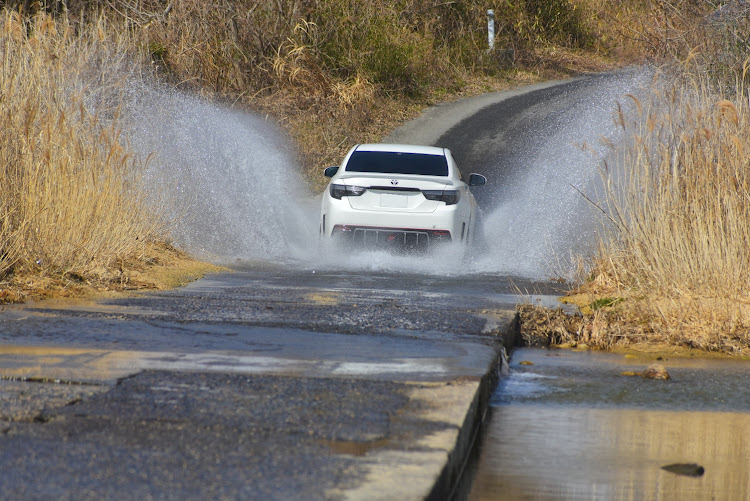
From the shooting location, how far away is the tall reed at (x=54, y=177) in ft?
27.3

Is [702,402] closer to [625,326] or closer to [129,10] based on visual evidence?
[625,326]

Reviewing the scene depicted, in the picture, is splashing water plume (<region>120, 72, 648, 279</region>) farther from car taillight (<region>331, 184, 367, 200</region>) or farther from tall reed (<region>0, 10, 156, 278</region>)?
tall reed (<region>0, 10, 156, 278</region>)

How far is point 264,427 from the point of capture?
3.98 m

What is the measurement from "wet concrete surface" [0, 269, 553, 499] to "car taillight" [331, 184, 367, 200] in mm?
3720

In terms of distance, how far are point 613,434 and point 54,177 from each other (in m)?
5.60

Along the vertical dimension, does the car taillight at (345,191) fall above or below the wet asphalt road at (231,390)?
above

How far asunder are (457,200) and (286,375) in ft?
22.2

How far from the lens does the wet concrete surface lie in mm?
3330

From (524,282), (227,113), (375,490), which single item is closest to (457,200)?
(524,282)

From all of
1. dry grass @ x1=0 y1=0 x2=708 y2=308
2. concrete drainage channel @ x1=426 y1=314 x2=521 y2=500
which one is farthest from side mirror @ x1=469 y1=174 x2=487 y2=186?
concrete drainage channel @ x1=426 y1=314 x2=521 y2=500

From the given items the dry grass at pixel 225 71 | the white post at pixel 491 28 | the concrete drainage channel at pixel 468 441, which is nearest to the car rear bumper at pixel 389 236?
the dry grass at pixel 225 71

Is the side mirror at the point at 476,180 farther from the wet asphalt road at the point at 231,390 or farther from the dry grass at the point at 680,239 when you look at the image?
the wet asphalt road at the point at 231,390

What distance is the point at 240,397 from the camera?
4473 millimetres

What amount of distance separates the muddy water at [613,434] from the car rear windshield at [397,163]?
230 inches
